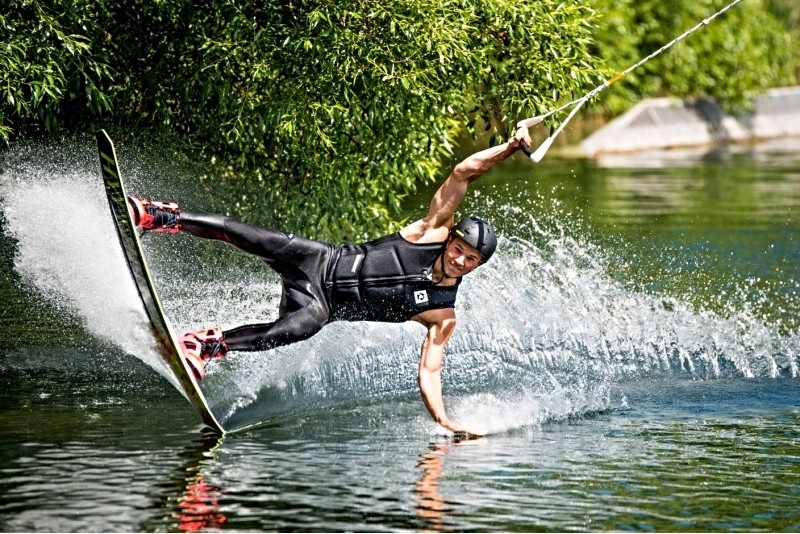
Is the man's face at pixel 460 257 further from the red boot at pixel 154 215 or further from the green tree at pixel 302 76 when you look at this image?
the green tree at pixel 302 76

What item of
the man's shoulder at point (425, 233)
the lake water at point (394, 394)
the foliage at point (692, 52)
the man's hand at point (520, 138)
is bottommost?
the lake water at point (394, 394)

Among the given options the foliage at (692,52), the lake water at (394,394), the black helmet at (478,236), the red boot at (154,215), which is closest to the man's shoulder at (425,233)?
the black helmet at (478,236)

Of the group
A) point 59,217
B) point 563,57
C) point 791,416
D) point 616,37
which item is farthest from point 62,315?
point 616,37

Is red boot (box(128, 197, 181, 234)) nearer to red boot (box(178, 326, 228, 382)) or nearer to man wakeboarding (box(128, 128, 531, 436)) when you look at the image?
man wakeboarding (box(128, 128, 531, 436))

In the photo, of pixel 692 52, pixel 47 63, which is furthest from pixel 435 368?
pixel 692 52

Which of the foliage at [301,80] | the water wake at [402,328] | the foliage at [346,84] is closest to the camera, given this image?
the water wake at [402,328]

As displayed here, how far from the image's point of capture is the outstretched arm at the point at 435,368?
923cm

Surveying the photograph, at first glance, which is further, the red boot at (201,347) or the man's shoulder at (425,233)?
the man's shoulder at (425,233)

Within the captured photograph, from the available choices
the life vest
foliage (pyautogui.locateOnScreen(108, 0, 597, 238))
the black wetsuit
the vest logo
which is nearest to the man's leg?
the black wetsuit

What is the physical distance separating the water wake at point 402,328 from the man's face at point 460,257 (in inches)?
43.9

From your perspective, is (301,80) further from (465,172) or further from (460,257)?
(460,257)

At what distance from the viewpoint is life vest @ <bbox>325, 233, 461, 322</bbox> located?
9.45 meters

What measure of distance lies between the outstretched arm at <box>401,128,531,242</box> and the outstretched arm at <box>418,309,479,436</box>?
53 centimetres

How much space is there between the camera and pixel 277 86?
12.5 metres
